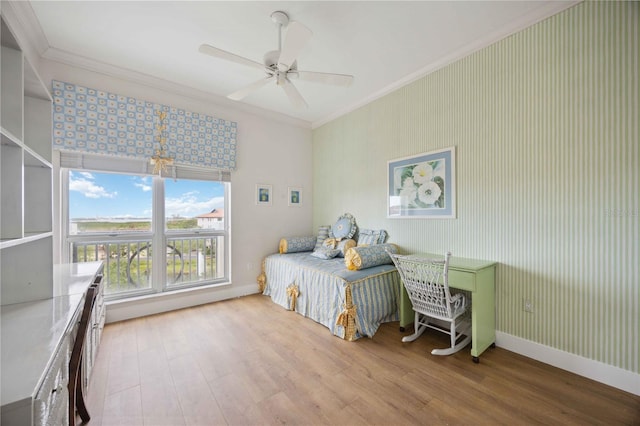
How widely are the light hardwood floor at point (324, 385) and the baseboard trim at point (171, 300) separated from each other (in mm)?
352

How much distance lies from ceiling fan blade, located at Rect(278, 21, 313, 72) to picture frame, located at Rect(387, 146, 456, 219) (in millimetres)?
1860

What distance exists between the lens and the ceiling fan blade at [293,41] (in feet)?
5.66

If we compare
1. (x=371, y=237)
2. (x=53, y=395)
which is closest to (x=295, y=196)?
(x=371, y=237)

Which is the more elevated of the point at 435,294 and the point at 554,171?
the point at 554,171

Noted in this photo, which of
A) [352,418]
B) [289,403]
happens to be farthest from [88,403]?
[352,418]

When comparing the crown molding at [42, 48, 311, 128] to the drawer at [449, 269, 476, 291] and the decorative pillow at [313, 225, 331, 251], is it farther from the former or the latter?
the drawer at [449, 269, 476, 291]

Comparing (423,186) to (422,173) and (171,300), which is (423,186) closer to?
(422,173)

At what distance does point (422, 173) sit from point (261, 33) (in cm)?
224

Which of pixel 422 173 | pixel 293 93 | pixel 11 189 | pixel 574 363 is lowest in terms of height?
pixel 574 363

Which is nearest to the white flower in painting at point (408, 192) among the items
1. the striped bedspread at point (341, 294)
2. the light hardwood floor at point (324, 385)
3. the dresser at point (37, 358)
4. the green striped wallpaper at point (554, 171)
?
the green striped wallpaper at point (554, 171)

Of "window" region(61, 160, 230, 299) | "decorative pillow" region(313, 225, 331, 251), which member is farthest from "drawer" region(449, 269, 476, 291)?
"window" region(61, 160, 230, 299)

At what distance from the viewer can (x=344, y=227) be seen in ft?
13.0

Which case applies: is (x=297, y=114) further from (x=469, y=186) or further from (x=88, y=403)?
(x=88, y=403)

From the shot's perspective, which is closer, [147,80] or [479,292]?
[479,292]
